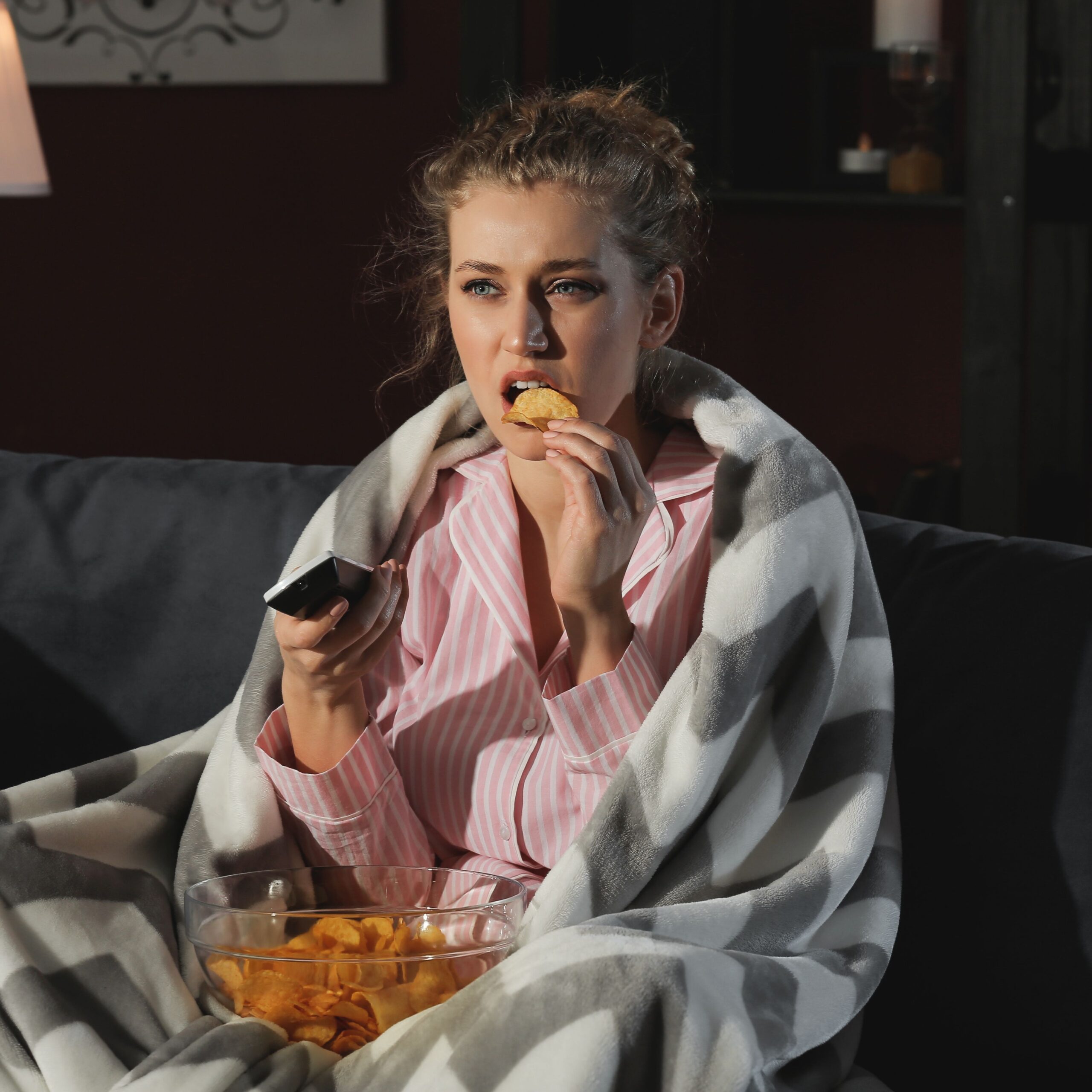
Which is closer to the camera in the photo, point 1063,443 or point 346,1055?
point 346,1055

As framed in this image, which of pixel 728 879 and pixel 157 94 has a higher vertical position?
pixel 157 94

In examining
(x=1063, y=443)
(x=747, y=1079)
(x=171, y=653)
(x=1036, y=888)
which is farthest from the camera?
(x=1063, y=443)

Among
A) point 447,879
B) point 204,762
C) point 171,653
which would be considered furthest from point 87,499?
point 447,879

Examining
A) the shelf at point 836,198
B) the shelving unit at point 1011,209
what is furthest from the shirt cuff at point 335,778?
the shelf at point 836,198

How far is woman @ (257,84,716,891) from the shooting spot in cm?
131

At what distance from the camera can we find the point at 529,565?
1.58m

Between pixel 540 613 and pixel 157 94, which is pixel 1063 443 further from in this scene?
pixel 157 94

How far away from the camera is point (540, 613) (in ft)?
5.08

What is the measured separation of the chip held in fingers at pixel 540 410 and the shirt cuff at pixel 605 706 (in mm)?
213

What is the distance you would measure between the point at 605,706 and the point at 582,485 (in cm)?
A: 21

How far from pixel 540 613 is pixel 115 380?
2308 millimetres

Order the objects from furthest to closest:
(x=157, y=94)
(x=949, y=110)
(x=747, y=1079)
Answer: (x=157, y=94)
(x=949, y=110)
(x=747, y=1079)

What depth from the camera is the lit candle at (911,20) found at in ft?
7.86

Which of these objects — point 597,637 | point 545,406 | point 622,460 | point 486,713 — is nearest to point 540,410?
point 545,406
